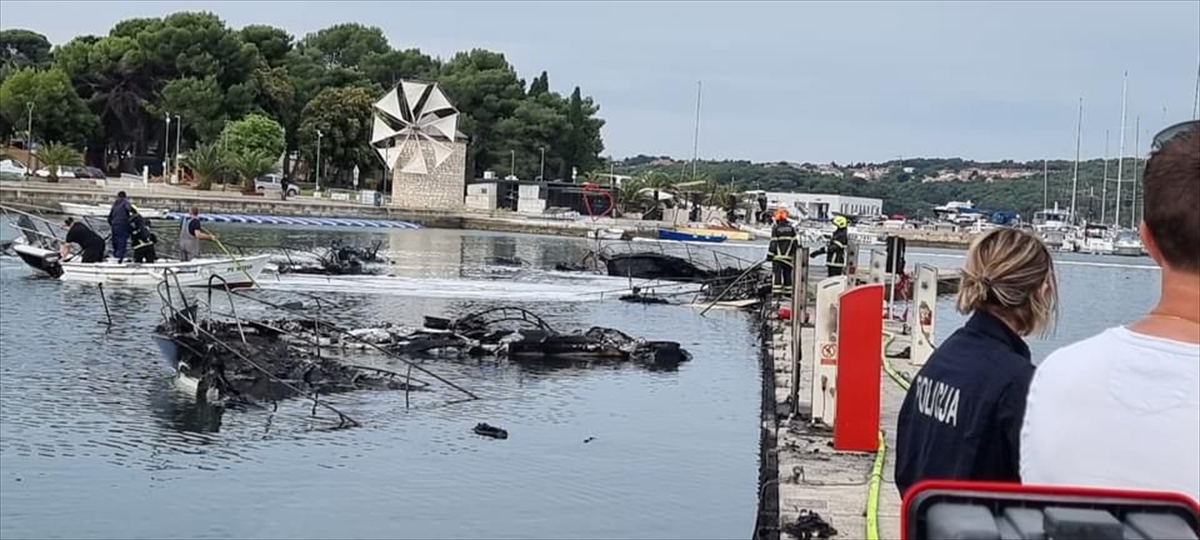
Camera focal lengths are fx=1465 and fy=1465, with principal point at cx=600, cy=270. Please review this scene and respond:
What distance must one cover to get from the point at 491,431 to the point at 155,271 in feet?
55.6

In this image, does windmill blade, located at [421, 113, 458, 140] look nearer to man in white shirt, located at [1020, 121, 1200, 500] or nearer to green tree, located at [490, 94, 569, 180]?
green tree, located at [490, 94, 569, 180]

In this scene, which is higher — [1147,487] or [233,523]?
[1147,487]

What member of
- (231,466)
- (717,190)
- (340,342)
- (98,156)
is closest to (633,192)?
(717,190)

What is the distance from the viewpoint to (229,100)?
102438 mm

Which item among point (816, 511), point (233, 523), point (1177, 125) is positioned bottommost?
point (233, 523)

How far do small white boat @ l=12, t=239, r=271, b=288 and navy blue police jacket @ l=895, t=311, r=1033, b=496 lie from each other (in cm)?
2629

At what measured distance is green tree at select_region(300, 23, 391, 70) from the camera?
12950 centimetres

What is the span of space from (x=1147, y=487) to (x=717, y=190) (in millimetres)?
112173

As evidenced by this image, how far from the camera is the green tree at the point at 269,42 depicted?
112438mm

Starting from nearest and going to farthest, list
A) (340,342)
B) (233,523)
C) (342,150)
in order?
(233,523) → (340,342) → (342,150)

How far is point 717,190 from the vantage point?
114 meters

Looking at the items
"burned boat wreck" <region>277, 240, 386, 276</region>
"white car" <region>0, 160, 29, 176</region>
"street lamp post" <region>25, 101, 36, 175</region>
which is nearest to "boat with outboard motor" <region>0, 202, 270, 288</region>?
"burned boat wreck" <region>277, 240, 386, 276</region>

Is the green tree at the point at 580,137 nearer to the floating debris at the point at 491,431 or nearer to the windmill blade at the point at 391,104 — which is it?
the windmill blade at the point at 391,104

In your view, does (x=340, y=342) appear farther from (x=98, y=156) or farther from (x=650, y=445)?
(x=98, y=156)
